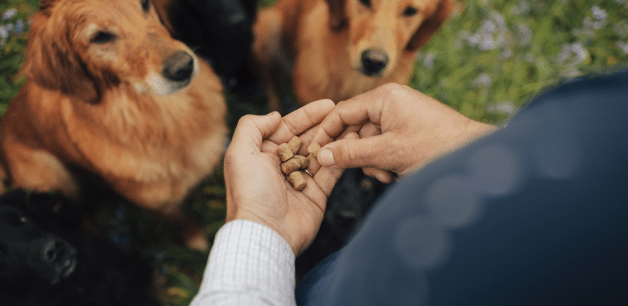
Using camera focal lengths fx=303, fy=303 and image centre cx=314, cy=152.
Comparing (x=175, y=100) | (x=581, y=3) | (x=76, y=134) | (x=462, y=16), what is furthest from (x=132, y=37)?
(x=581, y=3)

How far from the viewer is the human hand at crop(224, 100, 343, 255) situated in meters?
1.00

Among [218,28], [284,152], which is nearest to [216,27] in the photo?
[218,28]

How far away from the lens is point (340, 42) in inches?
68.7

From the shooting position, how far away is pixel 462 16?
2.38m

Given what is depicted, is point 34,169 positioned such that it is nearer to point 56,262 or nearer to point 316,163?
point 56,262

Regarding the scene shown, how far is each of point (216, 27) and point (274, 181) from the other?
3.79ft

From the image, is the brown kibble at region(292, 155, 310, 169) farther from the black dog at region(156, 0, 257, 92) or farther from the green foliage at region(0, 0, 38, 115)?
the green foliage at region(0, 0, 38, 115)

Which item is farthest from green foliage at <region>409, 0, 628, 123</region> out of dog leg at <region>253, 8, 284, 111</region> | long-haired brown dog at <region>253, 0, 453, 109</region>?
dog leg at <region>253, 8, 284, 111</region>

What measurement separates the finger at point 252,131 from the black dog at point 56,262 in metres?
0.87

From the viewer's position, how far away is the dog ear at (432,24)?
1605 millimetres

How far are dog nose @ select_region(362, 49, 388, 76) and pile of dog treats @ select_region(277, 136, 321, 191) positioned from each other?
0.60 m

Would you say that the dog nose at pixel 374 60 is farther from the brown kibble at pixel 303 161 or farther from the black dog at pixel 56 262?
the black dog at pixel 56 262

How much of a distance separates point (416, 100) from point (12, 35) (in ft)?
6.91

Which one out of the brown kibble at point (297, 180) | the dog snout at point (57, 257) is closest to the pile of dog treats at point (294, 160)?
the brown kibble at point (297, 180)
